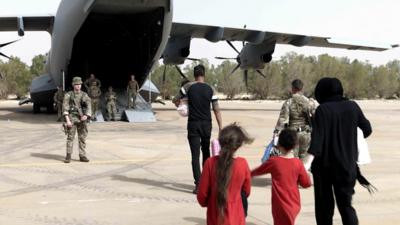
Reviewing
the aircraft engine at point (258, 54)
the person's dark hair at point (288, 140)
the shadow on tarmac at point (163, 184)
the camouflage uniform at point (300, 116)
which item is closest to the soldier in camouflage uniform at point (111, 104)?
the aircraft engine at point (258, 54)

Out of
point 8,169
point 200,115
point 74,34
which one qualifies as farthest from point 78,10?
point 200,115

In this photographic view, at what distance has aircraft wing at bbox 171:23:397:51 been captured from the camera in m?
21.8

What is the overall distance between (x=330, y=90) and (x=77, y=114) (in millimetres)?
6347

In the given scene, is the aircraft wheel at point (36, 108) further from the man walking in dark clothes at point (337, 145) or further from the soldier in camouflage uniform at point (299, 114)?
the man walking in dark clothes at point (337, 145)

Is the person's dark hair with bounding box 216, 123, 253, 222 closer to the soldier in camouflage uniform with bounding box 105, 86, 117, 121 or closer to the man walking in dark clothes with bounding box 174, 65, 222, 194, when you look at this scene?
the man walking in dark clothes with bounding box 174, 65, 222, 194

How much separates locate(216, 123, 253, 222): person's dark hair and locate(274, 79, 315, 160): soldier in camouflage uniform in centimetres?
335

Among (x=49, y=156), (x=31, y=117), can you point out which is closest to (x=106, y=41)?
(x=31, y=117)

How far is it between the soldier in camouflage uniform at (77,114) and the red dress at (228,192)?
21.3 ft

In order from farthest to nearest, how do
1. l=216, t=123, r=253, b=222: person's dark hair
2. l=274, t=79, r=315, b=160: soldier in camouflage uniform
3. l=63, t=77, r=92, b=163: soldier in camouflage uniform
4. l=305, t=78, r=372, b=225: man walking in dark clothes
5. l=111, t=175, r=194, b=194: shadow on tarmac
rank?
l=63, t=77, r=92, b=163: soldier in camouflage uniform → l=111, t=175, r=194, b=194: shadow on tarmac → l=274, t=79, r=315, b=160: soldier in camouflage uniform → l=305, t=78, r=372, b=225: man walking in dark clothes → l=216, t=123, r=253, b=222: person's dark hair

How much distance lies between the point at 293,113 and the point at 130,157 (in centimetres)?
451

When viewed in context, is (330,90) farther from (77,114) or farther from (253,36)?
(253,36)

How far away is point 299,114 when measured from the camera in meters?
7.17

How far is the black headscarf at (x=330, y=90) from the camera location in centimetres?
470

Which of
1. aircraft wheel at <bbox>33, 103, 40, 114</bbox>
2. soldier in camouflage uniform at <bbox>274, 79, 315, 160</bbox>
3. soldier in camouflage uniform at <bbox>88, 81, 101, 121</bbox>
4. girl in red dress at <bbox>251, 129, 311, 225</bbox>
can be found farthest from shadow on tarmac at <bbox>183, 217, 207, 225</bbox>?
aircraft wheel at <bbox>33, 103, 40, 114</bbox>
